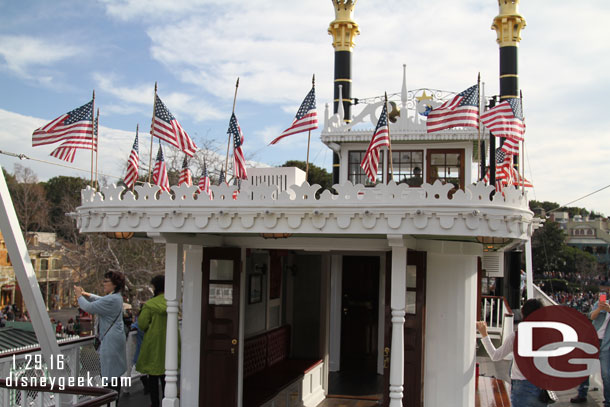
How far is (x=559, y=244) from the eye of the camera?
164 ft

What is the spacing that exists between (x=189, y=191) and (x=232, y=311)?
1632 millimetres

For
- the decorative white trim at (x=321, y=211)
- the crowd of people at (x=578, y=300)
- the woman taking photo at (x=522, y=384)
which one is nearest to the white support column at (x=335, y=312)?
the decorative white trim at (x=321, y=211)

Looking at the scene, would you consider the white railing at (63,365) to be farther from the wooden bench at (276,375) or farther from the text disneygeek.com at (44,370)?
the wooden bench at (276,375)

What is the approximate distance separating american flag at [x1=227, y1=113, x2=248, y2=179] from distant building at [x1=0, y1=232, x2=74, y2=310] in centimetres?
3036

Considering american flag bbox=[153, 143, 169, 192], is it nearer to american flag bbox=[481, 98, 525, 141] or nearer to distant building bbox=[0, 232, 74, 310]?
american flag bbox=[481, 98, 525, 141]

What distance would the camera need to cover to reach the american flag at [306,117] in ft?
25.1

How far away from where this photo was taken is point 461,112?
7.60 m

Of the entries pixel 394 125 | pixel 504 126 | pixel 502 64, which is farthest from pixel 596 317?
pixel 502 64

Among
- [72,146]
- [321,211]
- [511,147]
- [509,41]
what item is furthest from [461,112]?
[509,41]

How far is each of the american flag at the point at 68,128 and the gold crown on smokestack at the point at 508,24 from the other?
13.0 meters

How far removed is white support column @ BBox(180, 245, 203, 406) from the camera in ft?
23.3

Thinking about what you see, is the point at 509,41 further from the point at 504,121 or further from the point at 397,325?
the point at 397,325

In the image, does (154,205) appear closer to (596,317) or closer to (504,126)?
(504,126)

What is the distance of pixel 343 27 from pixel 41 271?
34.4 metres
